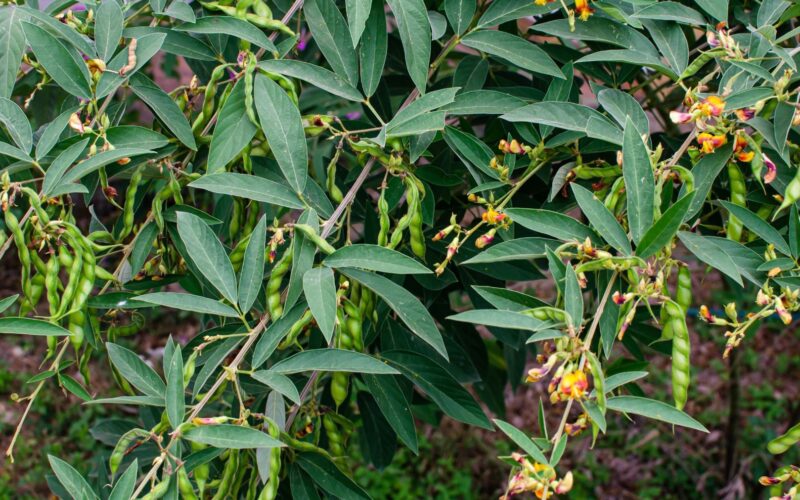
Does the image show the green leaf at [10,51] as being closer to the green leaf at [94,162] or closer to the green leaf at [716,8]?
the green leaf at [94,162]

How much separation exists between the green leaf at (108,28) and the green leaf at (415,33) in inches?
12.1

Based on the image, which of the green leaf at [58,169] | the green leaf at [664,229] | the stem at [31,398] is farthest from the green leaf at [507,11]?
the stem at [31,398]

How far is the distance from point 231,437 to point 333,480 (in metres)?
0.25

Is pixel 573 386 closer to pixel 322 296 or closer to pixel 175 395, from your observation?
pixel 322 296

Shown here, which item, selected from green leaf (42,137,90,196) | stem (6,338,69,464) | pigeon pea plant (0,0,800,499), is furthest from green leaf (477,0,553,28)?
stem (6,338,69,464)

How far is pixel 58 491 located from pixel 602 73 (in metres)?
1.06

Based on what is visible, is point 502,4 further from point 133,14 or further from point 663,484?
point 663,484

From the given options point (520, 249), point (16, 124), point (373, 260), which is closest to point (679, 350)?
point (520, 249)

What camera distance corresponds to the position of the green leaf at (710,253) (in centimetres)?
76

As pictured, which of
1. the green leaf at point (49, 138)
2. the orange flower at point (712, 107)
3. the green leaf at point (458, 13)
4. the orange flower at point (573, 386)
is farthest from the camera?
the green leaf at point (458, 13)

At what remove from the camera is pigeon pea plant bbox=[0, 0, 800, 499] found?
750 mm

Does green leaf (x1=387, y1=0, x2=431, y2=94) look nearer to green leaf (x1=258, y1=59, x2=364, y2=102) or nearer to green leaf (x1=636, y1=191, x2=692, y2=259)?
green leaf (x1=258, y1=59, x2=364, y2=102)

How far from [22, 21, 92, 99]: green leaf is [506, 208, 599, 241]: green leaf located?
49cm

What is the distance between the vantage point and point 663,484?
2596 millimetres
